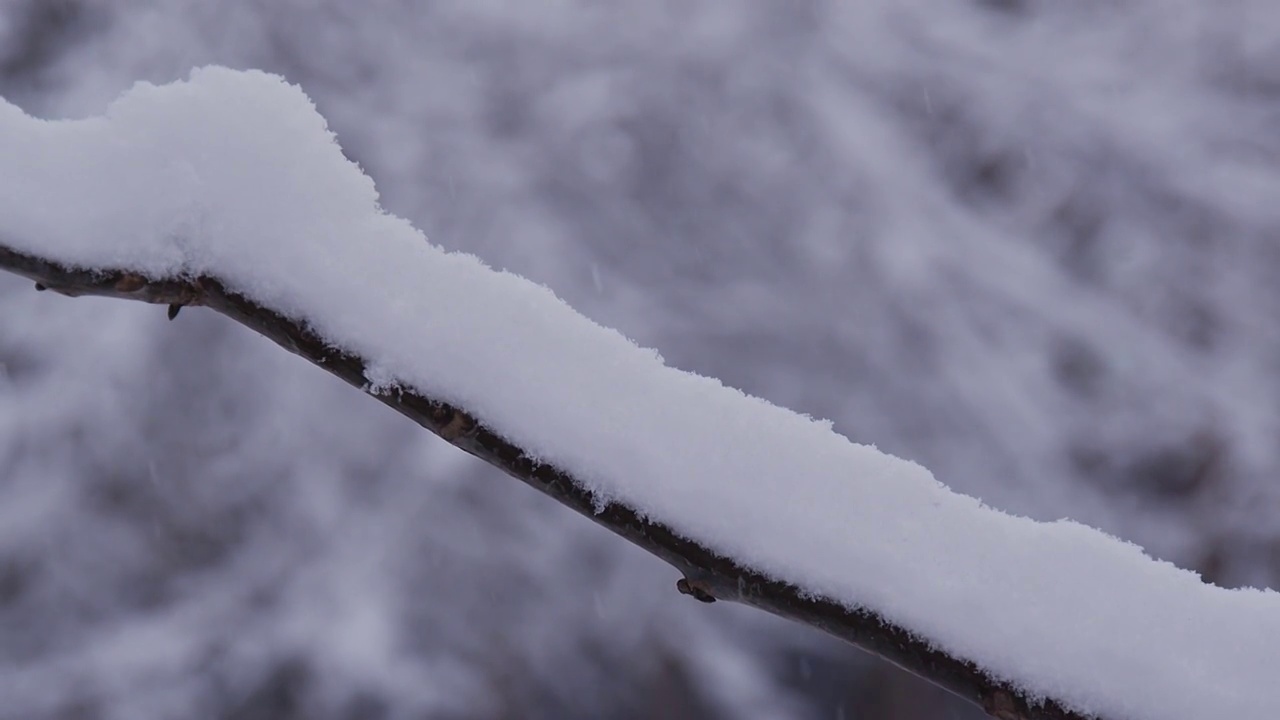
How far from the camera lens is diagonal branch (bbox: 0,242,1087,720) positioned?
2.70 ft

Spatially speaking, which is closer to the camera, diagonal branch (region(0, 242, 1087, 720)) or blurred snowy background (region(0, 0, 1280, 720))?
diagonal branch (region(0, 242, 1087, 720))

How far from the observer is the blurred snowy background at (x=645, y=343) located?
15.9ft

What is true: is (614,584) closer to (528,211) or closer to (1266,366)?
(528,211)

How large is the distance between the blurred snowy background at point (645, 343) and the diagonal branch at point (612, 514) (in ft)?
14.2

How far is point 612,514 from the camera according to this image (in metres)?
0.85

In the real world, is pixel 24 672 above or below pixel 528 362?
below

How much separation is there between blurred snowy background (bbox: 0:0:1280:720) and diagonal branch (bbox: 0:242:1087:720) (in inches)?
170

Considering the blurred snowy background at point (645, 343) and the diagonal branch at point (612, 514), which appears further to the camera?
the blurred snowy background at point (645, 343)

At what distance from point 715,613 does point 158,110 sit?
4603mm

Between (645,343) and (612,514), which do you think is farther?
(645,343)

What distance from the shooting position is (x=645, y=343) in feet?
17.5

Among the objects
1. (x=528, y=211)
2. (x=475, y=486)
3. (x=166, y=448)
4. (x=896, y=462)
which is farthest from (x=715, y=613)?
(x=896, y=462)

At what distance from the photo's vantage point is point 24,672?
474 centimetres

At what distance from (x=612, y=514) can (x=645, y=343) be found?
4502mm
